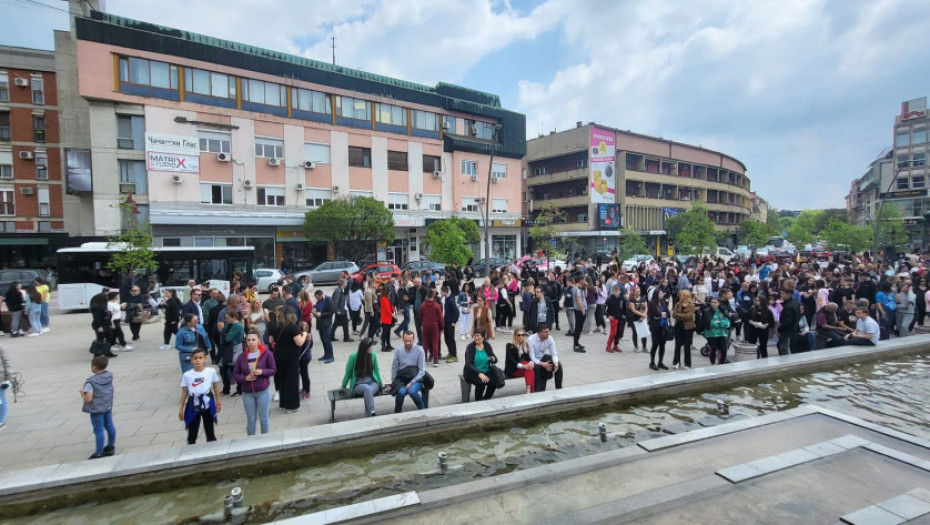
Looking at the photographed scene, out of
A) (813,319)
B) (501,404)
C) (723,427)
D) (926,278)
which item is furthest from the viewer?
(926,278)

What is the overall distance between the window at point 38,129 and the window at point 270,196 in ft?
57.9

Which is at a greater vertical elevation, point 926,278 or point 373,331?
point 926,278

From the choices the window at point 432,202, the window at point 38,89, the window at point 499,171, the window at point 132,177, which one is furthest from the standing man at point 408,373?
the window at point 38,89

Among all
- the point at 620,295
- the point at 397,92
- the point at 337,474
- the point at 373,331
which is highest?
the point at 397,92

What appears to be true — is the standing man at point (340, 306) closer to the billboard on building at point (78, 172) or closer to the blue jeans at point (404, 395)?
the blue jeans at point (404, 395)

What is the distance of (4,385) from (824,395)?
1247 centimetres

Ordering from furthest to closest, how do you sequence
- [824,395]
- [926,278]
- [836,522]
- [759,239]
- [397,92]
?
1. [759,239]
2. [397,92]
3. [926,278]
4. [824,395]
5. [836,522]

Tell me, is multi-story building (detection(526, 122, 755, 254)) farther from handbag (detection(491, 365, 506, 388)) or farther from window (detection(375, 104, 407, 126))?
handbag (detection(491, 365, 506, 388))

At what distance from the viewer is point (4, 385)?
6059 mm

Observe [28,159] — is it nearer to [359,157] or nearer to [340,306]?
[359,157]

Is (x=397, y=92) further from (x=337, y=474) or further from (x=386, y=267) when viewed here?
(x=337, y=474)

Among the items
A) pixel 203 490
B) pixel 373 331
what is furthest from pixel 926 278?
pixel 203 490

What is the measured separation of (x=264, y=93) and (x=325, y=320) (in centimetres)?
2750

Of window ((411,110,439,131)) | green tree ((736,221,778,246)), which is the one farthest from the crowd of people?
green tree ((736,221,778,246))
